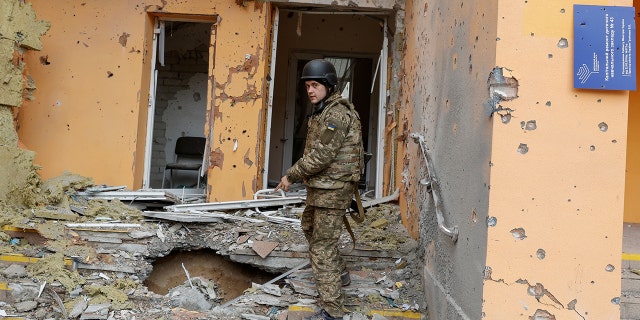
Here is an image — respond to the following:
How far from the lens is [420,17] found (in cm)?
530

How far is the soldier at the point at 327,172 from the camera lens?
388 centimetres

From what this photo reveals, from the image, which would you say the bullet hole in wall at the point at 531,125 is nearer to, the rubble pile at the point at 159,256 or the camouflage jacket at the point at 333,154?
the camouflage jacket at the point at 333,154

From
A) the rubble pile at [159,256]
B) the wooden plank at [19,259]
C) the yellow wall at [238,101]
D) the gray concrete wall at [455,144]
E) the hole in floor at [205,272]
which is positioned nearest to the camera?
the gray concrete wall at [455,144]

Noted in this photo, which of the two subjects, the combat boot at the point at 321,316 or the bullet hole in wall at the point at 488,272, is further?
the combat boot at the point at 321,316

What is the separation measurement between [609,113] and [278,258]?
294 centimetres

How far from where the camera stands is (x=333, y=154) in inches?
152

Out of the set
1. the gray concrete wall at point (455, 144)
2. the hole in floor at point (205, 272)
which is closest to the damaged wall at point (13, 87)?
the hole in floor at point (205, 272)

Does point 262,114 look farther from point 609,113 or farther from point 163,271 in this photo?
point 609,113

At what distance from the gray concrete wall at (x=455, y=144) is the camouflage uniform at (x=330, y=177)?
0.66m

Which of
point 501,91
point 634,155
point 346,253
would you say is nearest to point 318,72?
point 501,91

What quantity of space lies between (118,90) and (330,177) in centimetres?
358

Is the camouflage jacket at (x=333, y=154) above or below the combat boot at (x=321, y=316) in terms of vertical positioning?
above

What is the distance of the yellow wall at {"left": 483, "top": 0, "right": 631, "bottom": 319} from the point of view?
9.02 feet

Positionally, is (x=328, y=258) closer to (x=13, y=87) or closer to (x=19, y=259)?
(x=19, y=259)
